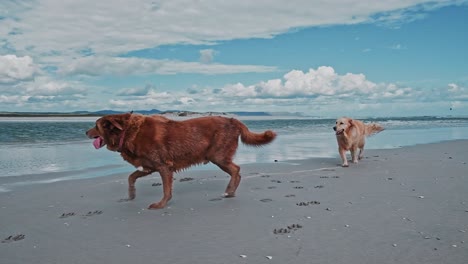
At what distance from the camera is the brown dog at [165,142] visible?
6852mm

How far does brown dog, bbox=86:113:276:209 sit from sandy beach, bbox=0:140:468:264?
57cm

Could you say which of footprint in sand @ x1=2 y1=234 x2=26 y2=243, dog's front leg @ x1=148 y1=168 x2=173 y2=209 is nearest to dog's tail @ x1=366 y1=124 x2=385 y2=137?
dog's front leg @ x1=148 y1=168 x2=173 y2=209

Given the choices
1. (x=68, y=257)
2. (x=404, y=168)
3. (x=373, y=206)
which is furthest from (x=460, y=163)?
(x=68, y=257)

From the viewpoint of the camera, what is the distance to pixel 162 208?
21.6 ft

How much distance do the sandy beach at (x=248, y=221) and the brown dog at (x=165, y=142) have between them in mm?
570

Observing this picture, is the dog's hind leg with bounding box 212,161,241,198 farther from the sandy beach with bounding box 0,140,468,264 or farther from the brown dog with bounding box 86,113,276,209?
the sandy beach with bounding box 0,140,468,264

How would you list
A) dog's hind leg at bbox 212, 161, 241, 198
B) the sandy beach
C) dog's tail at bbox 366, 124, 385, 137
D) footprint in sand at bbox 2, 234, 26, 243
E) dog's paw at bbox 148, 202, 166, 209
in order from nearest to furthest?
the sandy beach, footprint in sand at bbox 2, 234, 26, 243, dog's paw at bbox 148, 202, 166, 209, dog's hind leg at bbox 212, 161, 241, 198, dog's tail at bbox 366, 124, 385, 137

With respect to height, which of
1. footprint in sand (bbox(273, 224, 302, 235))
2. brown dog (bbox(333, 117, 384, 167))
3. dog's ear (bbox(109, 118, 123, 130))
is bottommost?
footprint in sand (bbox(273, 224, 302, 235))

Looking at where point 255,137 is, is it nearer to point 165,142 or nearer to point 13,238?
point 165,142

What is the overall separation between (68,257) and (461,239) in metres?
4.11

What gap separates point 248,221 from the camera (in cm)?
556

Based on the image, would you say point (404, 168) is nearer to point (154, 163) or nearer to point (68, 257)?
point (154, 163)

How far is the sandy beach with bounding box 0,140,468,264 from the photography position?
4.25m

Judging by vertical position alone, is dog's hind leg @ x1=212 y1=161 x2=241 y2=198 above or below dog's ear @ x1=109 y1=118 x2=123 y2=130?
below
